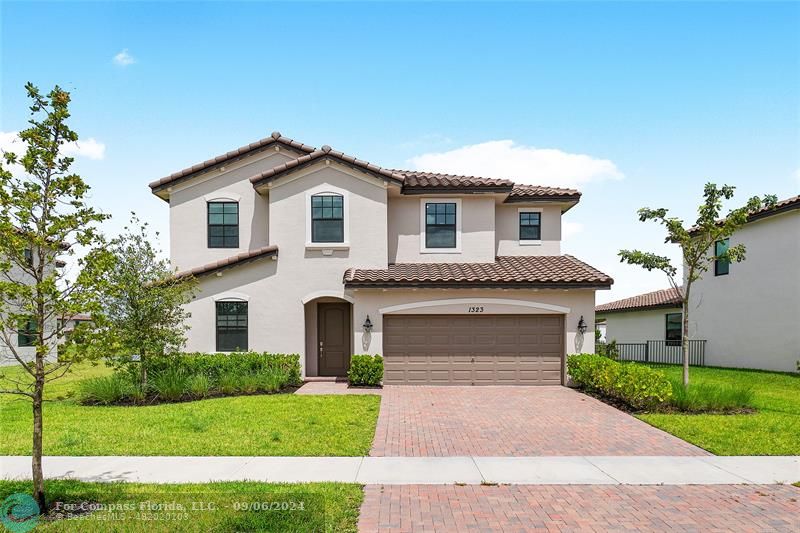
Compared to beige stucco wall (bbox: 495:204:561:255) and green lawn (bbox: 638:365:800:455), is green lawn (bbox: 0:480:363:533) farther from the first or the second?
beige stucco wall (bbox: 495:204:561:255)

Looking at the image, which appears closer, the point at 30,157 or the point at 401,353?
the point at 30,157

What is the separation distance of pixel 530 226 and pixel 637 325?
14.3m

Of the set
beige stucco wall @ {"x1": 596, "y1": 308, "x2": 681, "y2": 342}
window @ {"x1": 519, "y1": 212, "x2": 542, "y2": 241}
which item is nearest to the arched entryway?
window @ {"x1": 519, "y1": 212, "x2": 542, "y2": 241}

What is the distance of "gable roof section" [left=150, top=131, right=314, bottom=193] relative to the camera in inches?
725

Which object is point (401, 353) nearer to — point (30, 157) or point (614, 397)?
point (614, 397)

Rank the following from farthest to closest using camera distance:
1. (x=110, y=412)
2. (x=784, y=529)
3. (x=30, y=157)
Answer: (x=110, y=412) < (x=30, y=157) < (x=784, y=529)

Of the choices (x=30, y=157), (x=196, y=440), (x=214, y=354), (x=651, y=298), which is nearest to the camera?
(x=30, y=157)

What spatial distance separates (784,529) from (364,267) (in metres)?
12.8

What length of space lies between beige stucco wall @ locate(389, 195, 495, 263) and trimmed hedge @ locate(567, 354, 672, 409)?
543cm

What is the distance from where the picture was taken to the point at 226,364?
1518 cm

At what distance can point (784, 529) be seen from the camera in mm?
5695

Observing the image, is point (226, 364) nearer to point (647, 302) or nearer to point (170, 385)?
point (170, 385)

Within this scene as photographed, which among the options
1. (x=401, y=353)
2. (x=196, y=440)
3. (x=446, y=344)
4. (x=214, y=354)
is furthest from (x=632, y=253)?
(x=214, y=354)

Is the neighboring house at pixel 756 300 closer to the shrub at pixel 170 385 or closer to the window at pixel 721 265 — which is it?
the window at pixel 721 265
